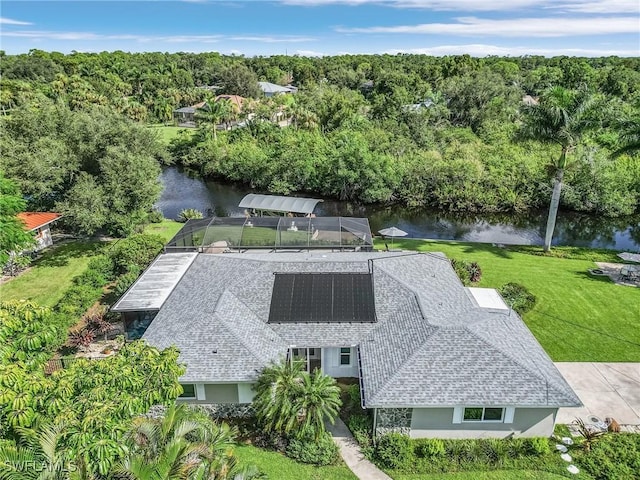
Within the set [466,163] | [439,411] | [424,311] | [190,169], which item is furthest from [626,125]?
[190,169]

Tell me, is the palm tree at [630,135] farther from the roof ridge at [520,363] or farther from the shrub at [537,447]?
the shrub at [537,447]

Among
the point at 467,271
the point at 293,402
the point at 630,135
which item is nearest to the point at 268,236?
the point at 467,271

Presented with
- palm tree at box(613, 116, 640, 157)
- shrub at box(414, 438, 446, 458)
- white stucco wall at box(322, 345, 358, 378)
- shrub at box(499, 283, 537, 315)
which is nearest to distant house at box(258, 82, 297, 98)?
palm tree at box(613, 116, 640, 157)

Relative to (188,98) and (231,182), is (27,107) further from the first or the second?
(188,98)

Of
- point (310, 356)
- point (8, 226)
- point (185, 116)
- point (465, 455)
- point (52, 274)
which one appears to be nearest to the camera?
point (465, 455)

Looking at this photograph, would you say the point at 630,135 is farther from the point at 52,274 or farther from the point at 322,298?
the point at 52,274

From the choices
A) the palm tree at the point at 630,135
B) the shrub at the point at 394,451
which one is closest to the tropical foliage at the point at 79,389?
the shrub at the point at 394,451

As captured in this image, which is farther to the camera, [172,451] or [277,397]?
[277,397]
